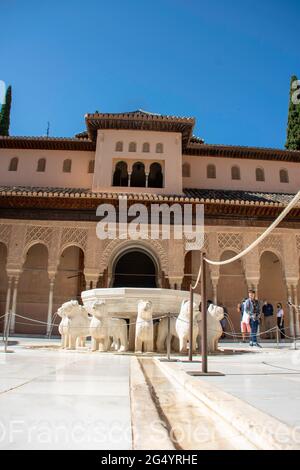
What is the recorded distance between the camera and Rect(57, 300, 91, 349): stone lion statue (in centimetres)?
721

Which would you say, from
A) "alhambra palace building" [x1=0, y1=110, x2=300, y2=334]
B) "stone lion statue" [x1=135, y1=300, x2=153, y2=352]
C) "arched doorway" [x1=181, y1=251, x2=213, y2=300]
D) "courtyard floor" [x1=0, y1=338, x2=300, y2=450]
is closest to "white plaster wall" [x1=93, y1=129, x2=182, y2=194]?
"alhambra palace building" [x1=0, y1=110, x2=300, y2=334]

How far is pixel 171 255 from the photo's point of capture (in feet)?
46.4

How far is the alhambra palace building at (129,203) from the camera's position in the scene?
1420 cm

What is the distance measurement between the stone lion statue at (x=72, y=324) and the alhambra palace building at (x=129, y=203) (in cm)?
608

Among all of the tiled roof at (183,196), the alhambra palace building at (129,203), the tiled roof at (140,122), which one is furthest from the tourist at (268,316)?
the tiled roof at (140,122)

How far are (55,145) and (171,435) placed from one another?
55.8 ft

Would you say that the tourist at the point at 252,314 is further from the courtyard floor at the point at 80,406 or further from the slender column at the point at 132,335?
the courtyard floor at the point at 80,406

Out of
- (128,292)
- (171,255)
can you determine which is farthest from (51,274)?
(128,292)

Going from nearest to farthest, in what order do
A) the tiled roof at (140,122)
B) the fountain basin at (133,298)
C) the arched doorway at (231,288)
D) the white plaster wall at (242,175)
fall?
the fountain basin at (133,298) → the tiled roof at (140,122) → the arched doorway at (231,288) → the white plaster wall at (242,175)

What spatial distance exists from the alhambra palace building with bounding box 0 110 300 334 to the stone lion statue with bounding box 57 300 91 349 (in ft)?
19.9

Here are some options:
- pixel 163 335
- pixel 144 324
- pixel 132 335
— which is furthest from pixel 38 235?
pixel 144 324

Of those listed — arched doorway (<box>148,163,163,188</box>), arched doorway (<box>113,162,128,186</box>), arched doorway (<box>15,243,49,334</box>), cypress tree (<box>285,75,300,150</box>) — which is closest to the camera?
arched doorway (<box>15,243,49,334</box>)

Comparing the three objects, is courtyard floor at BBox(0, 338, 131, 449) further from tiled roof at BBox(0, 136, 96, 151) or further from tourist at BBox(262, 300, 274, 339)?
tiled roof at BBox(0, 136, 96, 151)
